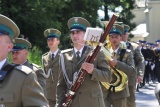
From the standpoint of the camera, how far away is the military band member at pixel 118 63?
7859mm

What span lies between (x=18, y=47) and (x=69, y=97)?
0.89 meters

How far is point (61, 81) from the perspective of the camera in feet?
20.1

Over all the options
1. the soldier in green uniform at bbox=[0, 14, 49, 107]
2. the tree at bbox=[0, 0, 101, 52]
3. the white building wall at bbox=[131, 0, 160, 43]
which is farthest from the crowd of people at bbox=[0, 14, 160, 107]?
the white building wall at bbox=[131, 0, 160, 43]

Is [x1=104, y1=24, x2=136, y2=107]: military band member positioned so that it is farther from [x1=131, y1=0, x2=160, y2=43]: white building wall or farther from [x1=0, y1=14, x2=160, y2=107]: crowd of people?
[x1=131, y1=0, x2=160, y2=43]: white building wall

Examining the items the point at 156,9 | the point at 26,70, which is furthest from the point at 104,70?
the point at 156,9

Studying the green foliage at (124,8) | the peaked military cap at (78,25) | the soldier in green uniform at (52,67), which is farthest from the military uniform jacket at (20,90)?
the green foliage at (124,8)

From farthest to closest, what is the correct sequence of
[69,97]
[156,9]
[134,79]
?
[156,9]
[134,79]
[69,97]

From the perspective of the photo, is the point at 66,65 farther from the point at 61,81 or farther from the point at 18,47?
the point at 18,47

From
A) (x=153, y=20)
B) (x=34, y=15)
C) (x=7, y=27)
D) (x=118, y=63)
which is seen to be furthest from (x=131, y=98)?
(x=153, y=20)

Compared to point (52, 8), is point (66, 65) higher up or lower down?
lower down

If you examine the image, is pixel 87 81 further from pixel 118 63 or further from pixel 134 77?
pixel 134 77

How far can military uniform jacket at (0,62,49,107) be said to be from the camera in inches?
133

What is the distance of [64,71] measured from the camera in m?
6.03

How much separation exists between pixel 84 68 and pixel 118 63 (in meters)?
2.18
